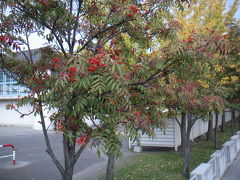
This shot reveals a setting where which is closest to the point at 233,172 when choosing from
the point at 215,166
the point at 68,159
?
the point at 215,166

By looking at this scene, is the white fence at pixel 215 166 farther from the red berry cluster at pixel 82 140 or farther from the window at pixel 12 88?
the window at pixel 12 88

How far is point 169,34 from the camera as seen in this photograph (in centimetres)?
422

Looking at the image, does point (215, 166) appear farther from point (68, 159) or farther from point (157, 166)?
point (68, 159)

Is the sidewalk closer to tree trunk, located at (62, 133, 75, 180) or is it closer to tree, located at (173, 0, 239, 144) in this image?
tree, located at (173, 0, 239, 144)

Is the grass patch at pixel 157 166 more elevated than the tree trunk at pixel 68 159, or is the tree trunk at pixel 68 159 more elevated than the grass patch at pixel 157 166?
the tree trunk at pixel 68 159

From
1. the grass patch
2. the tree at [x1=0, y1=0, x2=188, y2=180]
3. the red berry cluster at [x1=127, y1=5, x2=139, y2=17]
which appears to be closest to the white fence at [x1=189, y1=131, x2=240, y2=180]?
the grass patch

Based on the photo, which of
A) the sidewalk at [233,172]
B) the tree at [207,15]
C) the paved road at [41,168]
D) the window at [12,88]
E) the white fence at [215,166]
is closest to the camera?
the window at [12,88]

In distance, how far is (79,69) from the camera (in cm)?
257

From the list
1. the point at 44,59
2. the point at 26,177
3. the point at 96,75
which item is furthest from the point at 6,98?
the point at 96,75

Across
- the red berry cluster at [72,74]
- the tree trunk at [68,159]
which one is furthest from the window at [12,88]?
the red berry cluster at [72,74]

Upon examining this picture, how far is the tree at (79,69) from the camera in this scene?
2631mm

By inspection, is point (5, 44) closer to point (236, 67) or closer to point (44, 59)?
Result: point (44, 59)

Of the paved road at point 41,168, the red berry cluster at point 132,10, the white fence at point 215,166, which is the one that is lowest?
the paved road at point 41,168

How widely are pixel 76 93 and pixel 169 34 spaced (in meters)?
2.10
